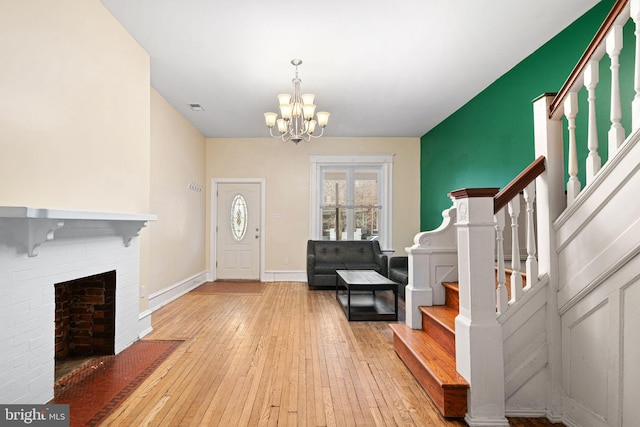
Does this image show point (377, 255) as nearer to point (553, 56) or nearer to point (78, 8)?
point (553, 56)

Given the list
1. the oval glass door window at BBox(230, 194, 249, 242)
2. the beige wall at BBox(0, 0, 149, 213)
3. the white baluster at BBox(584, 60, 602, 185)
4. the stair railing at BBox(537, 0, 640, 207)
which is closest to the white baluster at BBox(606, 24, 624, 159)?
the stair railing at BBox(537, 0, 640, 207)

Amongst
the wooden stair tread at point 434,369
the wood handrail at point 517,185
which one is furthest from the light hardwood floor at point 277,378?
the wood handrail at point 517,185

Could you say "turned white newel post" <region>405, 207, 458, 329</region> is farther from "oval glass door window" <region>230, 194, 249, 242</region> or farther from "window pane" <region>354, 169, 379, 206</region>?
"oval glass door window" <region>230, 194, 249, 242</region>

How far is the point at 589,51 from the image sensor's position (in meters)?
1.83

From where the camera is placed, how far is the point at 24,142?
2.07 metres

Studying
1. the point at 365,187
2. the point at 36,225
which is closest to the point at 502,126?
the point at 365,187

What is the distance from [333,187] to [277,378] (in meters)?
4.99

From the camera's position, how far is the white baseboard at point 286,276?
7004mm

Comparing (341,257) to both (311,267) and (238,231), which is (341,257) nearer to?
(311,267)

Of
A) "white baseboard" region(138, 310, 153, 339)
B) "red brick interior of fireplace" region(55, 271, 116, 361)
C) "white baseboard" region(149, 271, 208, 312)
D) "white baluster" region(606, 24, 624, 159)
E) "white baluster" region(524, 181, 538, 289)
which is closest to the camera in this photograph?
"white baluster" region(606, 24, 624, 159)

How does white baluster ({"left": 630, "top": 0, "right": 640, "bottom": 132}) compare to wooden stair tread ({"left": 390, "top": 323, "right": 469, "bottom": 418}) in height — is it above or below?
above

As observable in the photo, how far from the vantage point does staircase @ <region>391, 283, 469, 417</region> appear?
198 centimetres

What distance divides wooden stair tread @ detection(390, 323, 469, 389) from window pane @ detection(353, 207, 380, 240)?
13.6 feet

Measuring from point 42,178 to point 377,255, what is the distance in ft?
16.8
